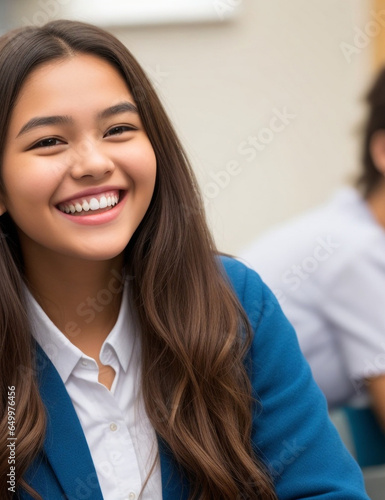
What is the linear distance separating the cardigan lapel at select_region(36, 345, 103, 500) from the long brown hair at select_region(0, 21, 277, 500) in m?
0.02

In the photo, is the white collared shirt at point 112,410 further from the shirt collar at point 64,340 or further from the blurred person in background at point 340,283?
the blurred person in background at point 340,283

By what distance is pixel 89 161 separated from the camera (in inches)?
47.3

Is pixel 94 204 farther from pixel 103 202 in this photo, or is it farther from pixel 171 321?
pixel 171 321

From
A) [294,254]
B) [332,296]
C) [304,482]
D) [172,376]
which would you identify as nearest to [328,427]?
[304,482]

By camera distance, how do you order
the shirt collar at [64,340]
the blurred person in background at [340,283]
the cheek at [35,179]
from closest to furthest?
1. the cheek at [35,179]
2. the shirt collar at [64,340]
3. the blurred person in background at [340,283]

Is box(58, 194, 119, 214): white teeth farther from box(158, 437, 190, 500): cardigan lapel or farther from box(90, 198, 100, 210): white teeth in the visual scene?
box(158, 437, 190, 500): cardigan lapel

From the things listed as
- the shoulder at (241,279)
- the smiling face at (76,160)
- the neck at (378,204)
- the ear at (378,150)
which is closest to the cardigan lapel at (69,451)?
the smiling face at (76,160)

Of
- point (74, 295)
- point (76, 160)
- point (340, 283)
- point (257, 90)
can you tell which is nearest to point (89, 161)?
point (76, 160)

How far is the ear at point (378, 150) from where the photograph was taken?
6.64ft

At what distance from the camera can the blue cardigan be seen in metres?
1.23

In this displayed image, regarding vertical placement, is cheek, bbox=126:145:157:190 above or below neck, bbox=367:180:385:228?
above

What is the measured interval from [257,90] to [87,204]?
2.65 meters

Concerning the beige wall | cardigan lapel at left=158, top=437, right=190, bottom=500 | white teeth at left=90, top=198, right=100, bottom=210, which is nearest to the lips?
white teeth at left=90, top=198, right=100, bottom=210

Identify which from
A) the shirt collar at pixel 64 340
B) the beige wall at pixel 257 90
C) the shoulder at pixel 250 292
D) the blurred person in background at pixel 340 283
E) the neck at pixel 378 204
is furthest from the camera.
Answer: the beige wall at pixel 257 90
